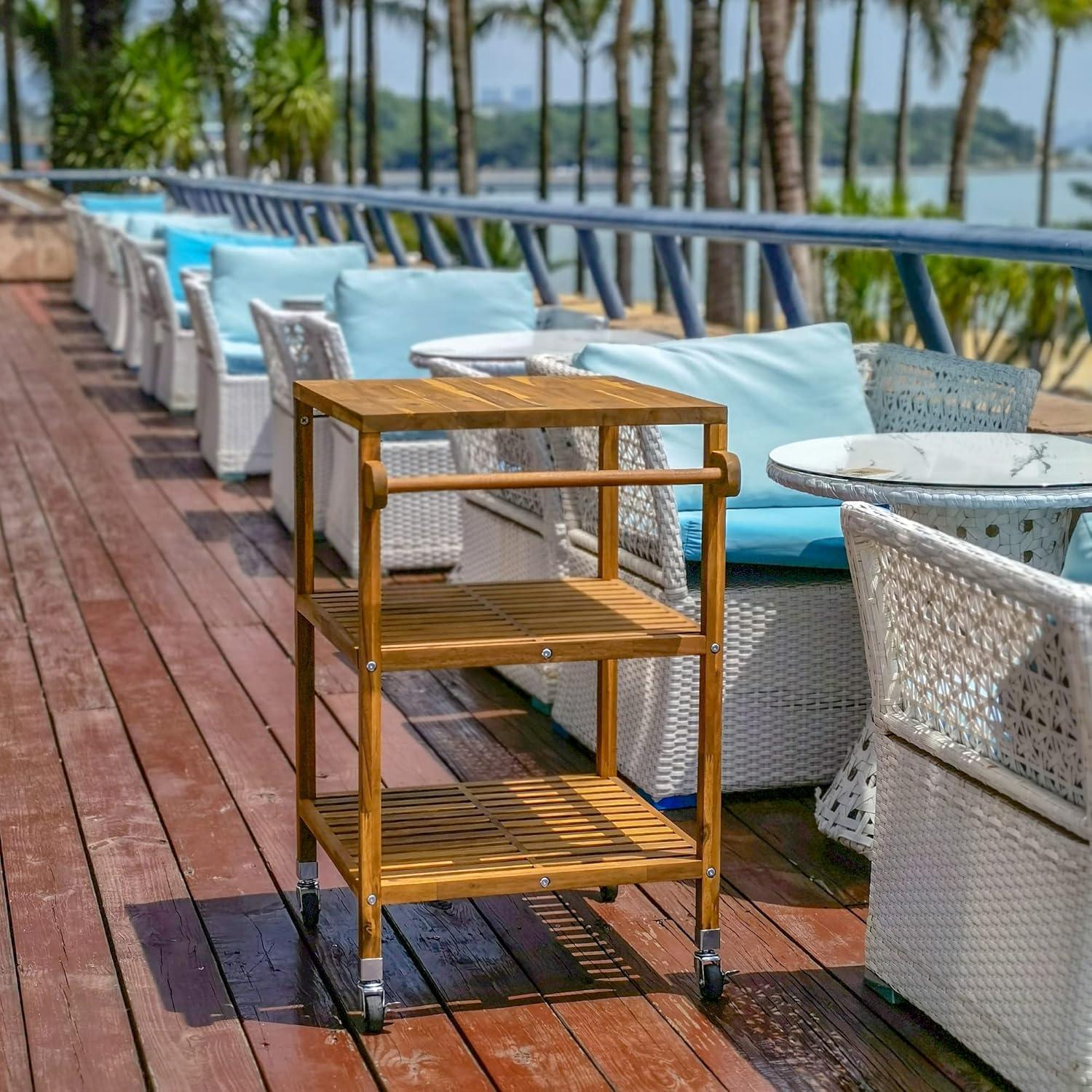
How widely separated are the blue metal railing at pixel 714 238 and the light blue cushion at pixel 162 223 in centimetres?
43

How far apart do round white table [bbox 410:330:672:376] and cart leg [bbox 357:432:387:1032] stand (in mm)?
2280

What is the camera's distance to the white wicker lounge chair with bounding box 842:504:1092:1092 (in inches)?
77.3

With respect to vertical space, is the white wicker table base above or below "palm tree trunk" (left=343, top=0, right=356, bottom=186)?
below

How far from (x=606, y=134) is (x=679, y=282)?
99.8 meters

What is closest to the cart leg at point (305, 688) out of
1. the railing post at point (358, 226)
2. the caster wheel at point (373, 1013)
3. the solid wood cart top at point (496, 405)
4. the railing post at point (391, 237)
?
the solid wood cart top at point (496, 405)

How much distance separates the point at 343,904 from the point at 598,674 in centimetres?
53

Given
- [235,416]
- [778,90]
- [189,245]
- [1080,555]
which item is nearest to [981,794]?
[1080,555]

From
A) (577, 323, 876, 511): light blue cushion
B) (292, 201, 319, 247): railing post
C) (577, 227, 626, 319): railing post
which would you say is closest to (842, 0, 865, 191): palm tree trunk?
(292, 201, 319, 247): railing post

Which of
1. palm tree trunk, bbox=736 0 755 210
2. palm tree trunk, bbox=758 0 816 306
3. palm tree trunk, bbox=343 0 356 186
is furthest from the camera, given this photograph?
palm tree trunk, bbox=343 0 356 186

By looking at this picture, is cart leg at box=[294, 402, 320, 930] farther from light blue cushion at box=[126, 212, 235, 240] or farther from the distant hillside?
the distant hillside

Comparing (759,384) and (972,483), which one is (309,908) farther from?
(759,384)

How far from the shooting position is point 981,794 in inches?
84.4

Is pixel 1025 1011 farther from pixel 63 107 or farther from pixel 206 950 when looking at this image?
pixel 63 107

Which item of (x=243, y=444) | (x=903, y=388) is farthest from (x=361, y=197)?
(x=903, y=388)
